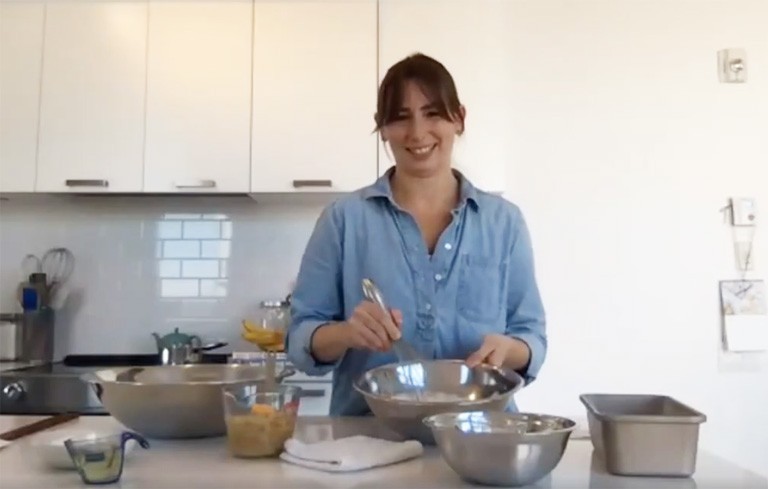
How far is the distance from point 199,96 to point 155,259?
61cm

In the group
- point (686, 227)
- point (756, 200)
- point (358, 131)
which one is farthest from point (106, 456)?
point (756, 200)

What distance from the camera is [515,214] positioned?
49.8 inches

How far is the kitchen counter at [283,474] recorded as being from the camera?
0.78 m

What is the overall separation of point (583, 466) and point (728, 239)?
183 centimetres

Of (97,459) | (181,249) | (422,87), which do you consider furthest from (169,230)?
(97,459)

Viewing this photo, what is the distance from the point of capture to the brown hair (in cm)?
119

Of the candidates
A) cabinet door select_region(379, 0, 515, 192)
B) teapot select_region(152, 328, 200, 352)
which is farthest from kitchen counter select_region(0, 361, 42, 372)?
cabinet door select_region(379, 0, 515, 192)

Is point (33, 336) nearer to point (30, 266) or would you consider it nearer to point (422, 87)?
point (30, 266)

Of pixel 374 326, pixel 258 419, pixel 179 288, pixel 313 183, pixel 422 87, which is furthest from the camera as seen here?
pixel 179 288

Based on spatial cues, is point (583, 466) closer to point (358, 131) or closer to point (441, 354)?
Result: point (441, 354)

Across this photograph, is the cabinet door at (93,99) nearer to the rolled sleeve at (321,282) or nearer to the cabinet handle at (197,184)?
the cabinet handle at (197,184)

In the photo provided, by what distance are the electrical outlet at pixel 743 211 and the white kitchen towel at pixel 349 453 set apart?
6.27 ft

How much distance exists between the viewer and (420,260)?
47.4 inches

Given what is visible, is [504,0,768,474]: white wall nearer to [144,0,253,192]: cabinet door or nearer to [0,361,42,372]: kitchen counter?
[144,0,253,192]: cabinet door
